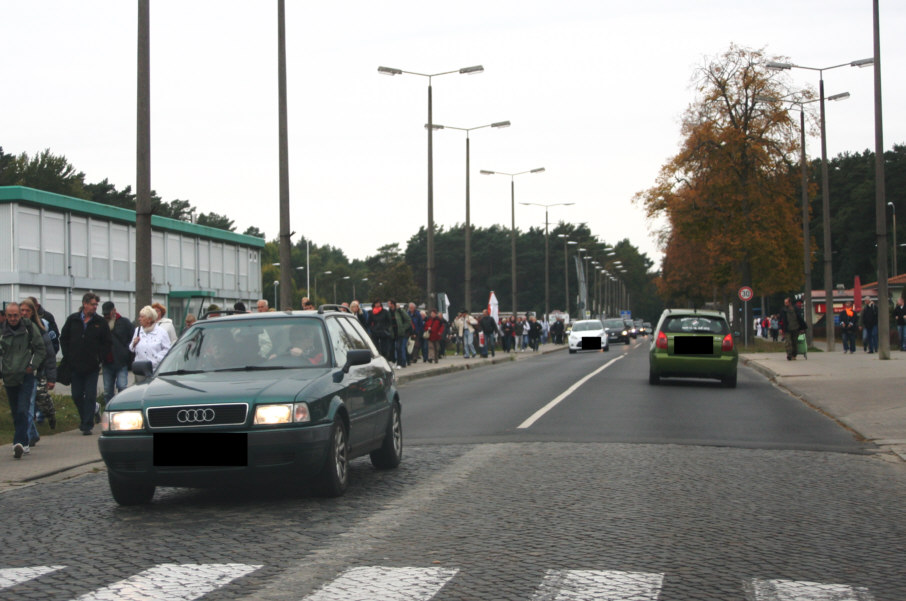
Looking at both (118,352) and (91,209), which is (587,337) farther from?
(118,352)

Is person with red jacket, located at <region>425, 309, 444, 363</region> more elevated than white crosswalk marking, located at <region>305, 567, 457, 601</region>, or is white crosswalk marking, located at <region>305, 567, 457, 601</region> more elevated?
person with red jacket, located at <region>425, 309, 444, 363</region>

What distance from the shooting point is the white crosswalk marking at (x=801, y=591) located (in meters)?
5.61

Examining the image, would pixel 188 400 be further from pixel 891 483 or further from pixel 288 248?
pixel 288 248

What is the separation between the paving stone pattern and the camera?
234 inches

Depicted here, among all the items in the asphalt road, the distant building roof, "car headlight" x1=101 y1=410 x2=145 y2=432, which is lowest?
the asphalt road

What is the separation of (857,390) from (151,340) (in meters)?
12.5

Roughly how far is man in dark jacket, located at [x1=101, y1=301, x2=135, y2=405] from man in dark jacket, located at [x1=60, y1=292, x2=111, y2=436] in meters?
0.46

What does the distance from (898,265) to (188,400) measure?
115m

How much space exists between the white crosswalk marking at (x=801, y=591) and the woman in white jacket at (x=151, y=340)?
9200 millimetres

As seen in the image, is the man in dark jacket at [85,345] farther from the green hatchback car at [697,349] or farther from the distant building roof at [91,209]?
the distant building roof at [91,209]

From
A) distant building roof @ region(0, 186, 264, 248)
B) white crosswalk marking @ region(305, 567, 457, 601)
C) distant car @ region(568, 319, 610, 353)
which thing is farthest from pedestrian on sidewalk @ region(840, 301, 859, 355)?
white crosswalk marking @ region(305, 567, 457, 601)

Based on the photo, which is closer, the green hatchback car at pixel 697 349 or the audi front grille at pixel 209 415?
the audi front grille at pixel 209 415

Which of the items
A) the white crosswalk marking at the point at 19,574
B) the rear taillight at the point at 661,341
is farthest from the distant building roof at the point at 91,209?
the white crosswalk marking at the point at 19,574

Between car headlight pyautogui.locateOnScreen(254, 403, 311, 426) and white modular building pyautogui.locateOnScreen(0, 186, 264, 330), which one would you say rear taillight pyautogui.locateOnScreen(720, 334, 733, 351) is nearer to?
car headlight pyautogui.locateOnScreen(254, 403, 311, 426)
